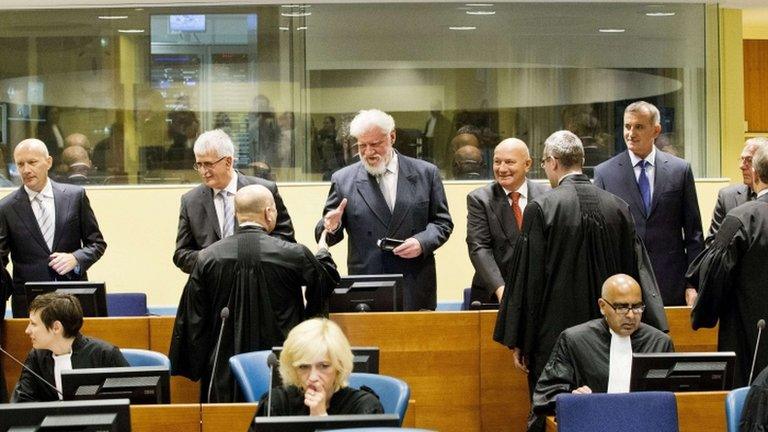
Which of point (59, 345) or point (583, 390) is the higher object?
point (59, 345)

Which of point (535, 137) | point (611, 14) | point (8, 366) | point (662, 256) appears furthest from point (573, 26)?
point (8, 366)

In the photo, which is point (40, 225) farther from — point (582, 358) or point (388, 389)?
point (582, 358)

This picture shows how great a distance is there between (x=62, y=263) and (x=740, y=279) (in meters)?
3.33

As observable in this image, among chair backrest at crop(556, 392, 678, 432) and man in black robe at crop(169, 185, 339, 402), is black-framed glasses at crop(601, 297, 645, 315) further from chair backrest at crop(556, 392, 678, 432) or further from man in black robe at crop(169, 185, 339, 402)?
man in black robe at crop(169, 185, 339, 402)

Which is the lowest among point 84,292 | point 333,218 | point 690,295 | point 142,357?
point 142,357

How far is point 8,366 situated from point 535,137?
177 inches

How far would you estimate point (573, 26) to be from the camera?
364 inches

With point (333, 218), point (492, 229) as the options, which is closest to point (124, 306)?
point (333, 218)

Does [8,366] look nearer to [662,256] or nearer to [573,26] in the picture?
[662,256]

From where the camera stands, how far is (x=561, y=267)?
17.5 feet

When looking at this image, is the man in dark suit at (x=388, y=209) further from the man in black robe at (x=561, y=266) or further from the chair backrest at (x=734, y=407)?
the chair backrest at (x=734, y=407)

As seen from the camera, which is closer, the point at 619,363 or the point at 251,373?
the point at 251,373

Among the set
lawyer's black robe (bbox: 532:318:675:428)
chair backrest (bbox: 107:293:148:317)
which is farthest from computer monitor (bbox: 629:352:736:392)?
chair backrest (bbox: 107:293:148:317)

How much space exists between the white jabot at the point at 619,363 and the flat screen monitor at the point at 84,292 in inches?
92.9
